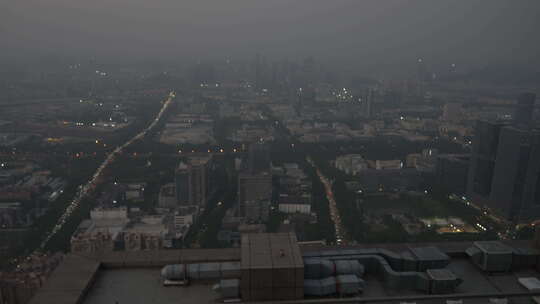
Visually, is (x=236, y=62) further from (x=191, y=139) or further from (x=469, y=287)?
(x=469, y=287)

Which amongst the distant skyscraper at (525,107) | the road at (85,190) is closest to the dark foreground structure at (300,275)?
the road at (85,190)

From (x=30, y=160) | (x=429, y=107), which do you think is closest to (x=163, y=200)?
(x=30, y=160)

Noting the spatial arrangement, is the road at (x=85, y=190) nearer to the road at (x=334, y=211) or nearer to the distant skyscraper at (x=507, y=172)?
the road at (x=334, y=211)

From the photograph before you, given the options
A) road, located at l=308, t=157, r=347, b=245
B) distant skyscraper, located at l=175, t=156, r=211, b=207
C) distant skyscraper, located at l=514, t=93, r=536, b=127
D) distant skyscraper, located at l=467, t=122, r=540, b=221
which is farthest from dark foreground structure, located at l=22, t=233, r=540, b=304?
distant skyscraper, located at l=514, t=93, r=536, b=127

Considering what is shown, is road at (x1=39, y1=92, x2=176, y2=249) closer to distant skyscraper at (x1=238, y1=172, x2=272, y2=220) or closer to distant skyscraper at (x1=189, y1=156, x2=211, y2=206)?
distant skyscraper at (x1=189, y1=156, x2=211, y2=206)

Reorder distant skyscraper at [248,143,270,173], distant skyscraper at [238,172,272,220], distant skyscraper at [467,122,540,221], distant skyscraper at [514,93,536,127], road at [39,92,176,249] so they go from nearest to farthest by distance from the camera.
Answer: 1. road at [39,92,176,249]
2. distant skyscraper at [238,172,272,220]
3. distant skyscraper at [467,122,540,221]
4. distant skyscraper at [248,143,270,173]
5. distant skyscraper at [514,93,536,127]

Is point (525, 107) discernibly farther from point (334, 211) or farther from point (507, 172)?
point (334, 211)
